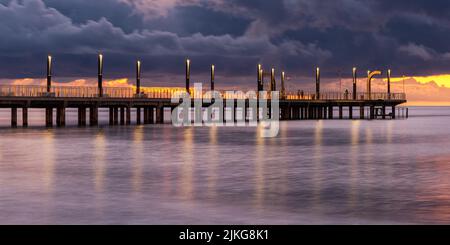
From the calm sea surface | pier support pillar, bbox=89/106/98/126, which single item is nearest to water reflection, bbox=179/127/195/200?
the calm sea surface

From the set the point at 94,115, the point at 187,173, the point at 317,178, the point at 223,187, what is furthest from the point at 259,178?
the point at 94,115

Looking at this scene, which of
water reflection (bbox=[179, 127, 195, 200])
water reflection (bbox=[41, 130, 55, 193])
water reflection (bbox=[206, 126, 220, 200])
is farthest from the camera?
water reflection (bbox=[41, 130, 55, 193])

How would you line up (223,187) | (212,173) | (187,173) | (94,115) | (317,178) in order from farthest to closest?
(94,115) < (212,173) < (187,173) < (317,178) < (223,187)

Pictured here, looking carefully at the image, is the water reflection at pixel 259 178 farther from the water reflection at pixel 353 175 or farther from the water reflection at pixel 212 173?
the water reflection at pixel 353 175

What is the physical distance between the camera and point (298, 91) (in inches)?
4948

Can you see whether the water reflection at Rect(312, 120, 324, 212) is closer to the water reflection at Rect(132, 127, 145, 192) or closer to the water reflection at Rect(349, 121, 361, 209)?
the water reflection at Rect(349, 121, 361, 209)

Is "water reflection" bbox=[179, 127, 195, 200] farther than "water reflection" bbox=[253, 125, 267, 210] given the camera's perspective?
Yes

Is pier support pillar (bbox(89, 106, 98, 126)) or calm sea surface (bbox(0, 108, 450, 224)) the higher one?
pier support pillar (bbox(89, 106, 98, 126))

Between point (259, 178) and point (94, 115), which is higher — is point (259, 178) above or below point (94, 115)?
below

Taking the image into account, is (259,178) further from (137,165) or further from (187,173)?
(137,165)

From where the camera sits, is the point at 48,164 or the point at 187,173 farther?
the point at 48,164

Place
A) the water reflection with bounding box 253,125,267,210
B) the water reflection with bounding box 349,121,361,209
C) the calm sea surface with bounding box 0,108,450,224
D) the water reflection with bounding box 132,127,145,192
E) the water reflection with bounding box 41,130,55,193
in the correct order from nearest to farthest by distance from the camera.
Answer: the calm sea surface with bounding box 0,108,450,224 < the water reflection with bounding box 253,125,267,210 < the water reflection with bounding box 349,121,361,209 < the water reflection with bounding box 132,127,145,192 < the water reflection with bounding box 41,130,55,193

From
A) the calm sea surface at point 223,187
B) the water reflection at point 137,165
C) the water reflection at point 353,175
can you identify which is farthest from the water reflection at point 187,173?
the water reflection at point 353,175
